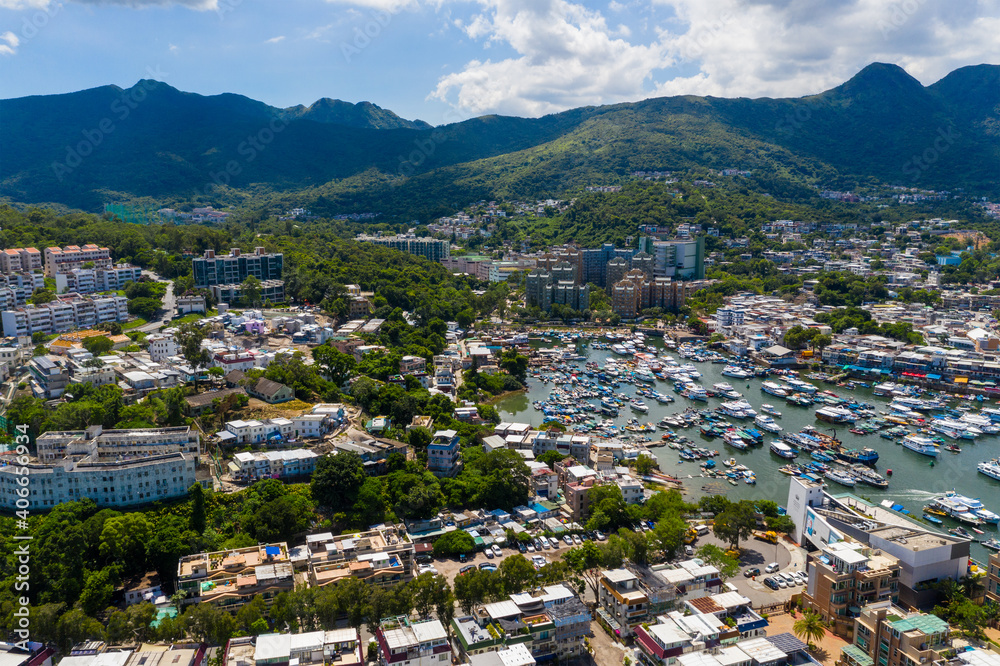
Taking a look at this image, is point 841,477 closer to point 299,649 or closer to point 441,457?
point 441,457

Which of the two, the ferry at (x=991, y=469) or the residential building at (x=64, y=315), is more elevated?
the residential building at (x=64, y=315)

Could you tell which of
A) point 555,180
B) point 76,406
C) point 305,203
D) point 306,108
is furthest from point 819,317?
point 306,108

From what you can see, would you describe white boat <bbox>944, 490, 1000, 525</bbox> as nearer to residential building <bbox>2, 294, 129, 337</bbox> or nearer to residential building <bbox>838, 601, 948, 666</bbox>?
residential building <bbox>838, 601, 948, 666</bbox>

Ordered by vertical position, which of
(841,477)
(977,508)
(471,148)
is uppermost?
(471,148)

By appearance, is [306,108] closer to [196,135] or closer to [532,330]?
[196,135]

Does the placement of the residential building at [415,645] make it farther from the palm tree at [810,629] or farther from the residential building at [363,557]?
the palm tree at [810,629]

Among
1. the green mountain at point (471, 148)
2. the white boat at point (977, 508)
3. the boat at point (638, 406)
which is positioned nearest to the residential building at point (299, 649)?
the white boat at point (977, 508)

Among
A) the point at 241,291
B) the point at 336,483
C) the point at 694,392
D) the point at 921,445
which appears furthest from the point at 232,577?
the point at 241,291
